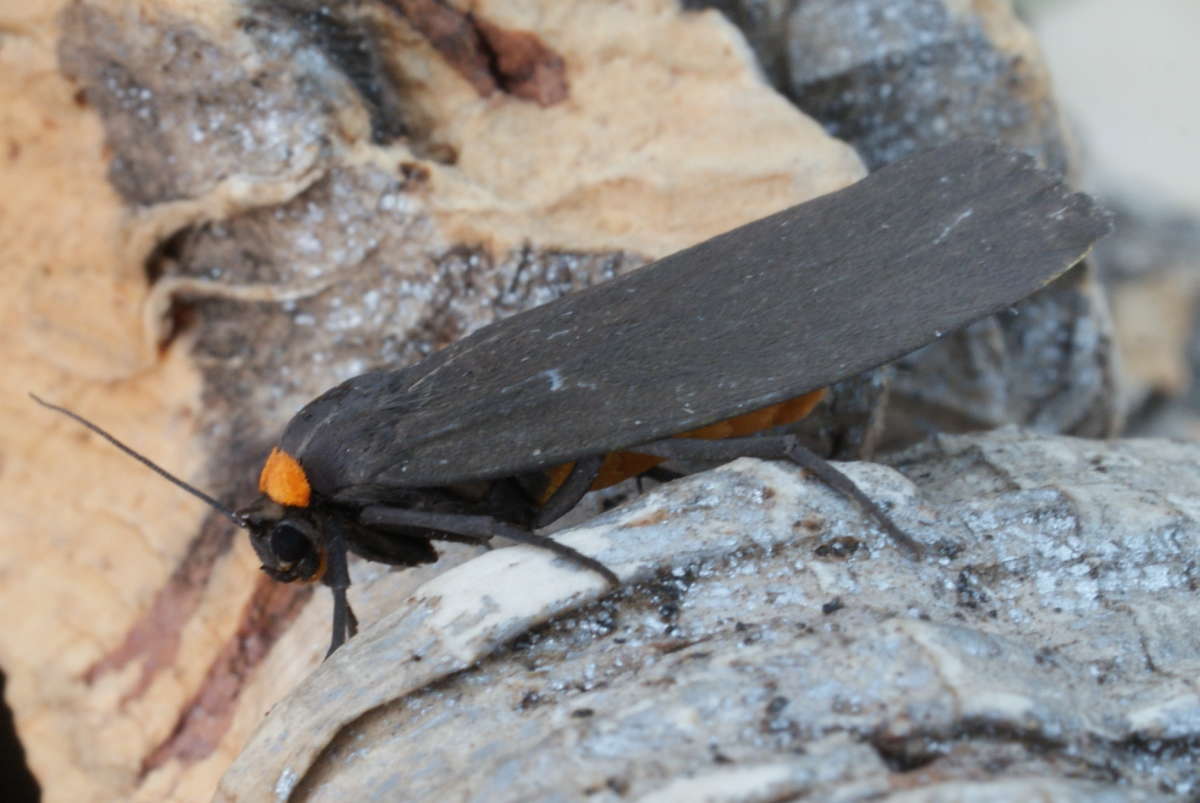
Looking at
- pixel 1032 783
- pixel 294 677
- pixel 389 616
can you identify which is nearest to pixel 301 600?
pixel 294 677

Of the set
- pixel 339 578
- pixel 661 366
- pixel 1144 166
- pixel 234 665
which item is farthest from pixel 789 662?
pixel 1144 166

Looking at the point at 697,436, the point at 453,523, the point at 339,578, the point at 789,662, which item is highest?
the point at 789,662

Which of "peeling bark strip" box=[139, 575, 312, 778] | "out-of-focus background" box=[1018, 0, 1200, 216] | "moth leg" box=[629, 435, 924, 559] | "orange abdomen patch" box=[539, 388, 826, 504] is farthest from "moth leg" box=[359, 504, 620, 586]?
"out-of-focus background" box=[1018, 0, 1200, 216]

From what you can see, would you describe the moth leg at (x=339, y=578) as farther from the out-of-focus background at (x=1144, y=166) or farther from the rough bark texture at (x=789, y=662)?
the out-of-focus background at (x=1144, y=166)

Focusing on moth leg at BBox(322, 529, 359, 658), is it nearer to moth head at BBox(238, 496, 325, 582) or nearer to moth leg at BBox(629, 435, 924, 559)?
moth head at BBox(238, 496, 325, 582)

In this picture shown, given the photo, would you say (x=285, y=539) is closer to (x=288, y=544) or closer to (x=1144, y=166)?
(x=288, y=544)

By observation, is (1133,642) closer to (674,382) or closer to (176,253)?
(674,382)
